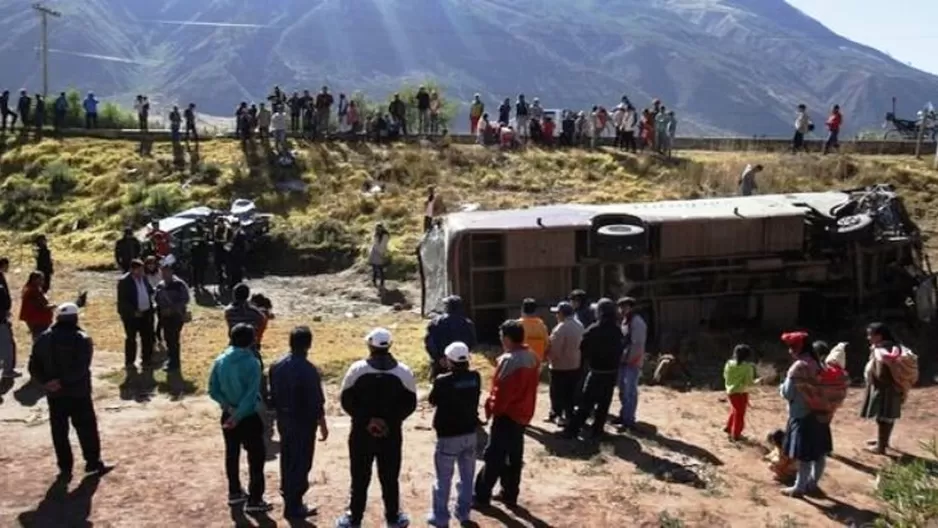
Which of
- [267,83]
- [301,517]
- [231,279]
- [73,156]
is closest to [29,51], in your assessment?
[267,83]

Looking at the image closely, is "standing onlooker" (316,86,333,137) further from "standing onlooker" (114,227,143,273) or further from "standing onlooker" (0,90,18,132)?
"standing onlooker" (114,227,143,273)

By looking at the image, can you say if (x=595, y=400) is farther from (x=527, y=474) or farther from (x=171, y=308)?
(x=171, y=308)

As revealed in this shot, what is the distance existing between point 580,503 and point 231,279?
11913 millimetres

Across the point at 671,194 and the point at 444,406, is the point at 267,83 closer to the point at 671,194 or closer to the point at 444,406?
the point at 671,194

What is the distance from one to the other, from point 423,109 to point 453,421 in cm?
2460

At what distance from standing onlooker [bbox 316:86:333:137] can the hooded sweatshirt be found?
76.3 ft

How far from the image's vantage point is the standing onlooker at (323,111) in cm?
3064

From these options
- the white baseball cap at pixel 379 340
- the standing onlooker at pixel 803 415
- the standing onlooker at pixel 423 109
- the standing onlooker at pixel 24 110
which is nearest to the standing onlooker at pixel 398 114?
the standing onlooker at pixel 423 109

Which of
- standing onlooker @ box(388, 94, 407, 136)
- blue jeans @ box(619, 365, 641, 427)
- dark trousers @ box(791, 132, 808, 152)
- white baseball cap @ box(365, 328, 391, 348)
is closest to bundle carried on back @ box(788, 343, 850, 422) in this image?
blue jeans @ box(619, 365, 641, 427)

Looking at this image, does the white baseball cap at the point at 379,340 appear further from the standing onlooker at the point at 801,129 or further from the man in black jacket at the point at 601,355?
the standing onlooker at the point at 801,129

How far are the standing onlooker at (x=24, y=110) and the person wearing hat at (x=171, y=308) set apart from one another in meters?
21.3

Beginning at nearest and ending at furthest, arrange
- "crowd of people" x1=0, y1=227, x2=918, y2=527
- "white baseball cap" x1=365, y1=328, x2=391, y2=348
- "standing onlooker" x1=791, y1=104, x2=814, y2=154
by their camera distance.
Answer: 1. "white baseball cap" x1=365, y1=328, x2=391, y2=348
2. "crowd of people" x1=0, y1=227, x2=918, y2=527
3. "standing onlooker" x1=791, y1=104, x2=814, y2=154

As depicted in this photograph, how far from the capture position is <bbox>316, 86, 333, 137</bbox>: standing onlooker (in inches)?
1206

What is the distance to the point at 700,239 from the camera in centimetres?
1596
